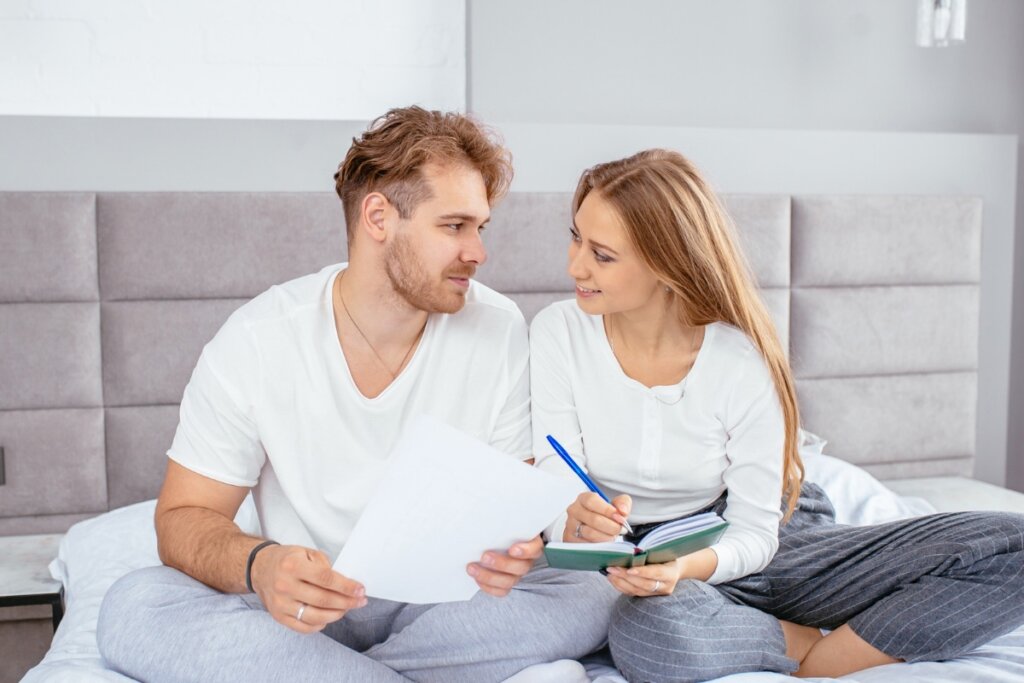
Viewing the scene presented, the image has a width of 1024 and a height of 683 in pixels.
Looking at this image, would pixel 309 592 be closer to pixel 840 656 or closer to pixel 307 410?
pixel 307 410

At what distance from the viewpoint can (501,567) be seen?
4.25 ft

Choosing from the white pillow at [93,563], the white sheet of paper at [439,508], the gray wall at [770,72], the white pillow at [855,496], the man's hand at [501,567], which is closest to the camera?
the white sheet of paper at [439,508]

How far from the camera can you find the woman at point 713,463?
145cm

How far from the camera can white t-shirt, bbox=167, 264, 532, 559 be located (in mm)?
1564

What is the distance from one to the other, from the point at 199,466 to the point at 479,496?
549 millimetres

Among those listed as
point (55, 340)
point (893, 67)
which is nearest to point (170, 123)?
point (55, 340)

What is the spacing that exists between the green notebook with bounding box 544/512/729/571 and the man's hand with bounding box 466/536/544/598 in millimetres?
42

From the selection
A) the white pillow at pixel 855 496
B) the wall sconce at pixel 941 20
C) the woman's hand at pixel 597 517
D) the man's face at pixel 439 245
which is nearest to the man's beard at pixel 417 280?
the man's face at pixel 439 245

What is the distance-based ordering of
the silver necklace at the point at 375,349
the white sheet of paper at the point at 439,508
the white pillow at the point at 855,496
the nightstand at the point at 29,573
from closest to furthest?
the white sheet of paper at the point at 439,508
the silver necklace at the point at 375,349
the nightstand at the point at 29,573
the white pillow at the point at 855,496

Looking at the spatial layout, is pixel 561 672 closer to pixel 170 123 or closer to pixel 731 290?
A: pixel 731 290

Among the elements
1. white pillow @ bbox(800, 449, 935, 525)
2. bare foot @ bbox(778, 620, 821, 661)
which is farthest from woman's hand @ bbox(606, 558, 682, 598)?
white pillow @ bbox(800, 449, 935, 525)

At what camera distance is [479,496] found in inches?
47.3

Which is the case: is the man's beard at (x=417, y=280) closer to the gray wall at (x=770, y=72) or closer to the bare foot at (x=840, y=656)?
the bare foot at (x=840, y=656)

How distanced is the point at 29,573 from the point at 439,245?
1090 mm
